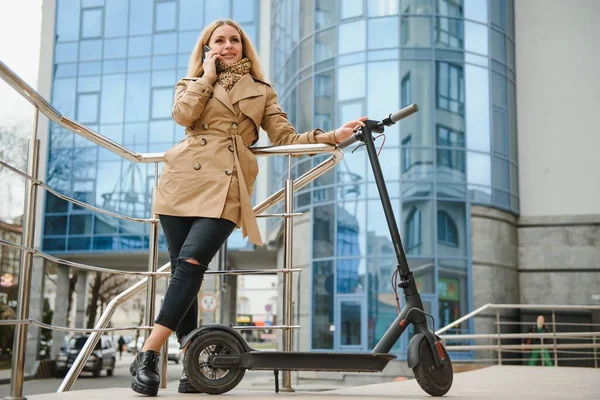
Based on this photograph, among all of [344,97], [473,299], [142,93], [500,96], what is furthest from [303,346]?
[142,93]

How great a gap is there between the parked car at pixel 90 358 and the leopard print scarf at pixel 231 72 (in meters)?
25.7

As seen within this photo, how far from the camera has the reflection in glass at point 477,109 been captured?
23.1 m

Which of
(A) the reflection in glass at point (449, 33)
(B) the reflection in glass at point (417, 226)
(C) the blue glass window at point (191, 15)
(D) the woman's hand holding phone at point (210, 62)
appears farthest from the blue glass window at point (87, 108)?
(D) the woman's hand holding phone at point (210, 62)

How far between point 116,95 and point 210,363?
96.9 ft

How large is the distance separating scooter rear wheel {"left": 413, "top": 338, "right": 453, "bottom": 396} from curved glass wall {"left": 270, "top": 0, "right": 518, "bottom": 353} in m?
18.7

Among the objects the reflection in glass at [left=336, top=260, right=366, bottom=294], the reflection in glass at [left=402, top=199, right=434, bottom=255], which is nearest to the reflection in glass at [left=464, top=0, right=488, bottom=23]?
the reflection in glass at [left=402, top=199, right=434, bottom=255]

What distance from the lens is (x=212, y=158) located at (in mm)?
3326

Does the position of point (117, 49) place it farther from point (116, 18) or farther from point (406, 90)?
point (406, 90)

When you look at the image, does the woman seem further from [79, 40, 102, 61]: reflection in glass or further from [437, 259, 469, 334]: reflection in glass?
[79, 40, 102, 61]: reflection in glass

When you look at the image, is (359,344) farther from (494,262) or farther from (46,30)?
(46,30)

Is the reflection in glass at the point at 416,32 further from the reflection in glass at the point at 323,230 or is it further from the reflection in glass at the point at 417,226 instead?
the reflection in glass at the point at 323,230

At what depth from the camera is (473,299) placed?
22.6 metres

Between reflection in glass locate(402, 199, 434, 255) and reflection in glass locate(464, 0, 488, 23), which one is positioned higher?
reflection in glass locate(464, 0, 488, 23)

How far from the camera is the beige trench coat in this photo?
10.8 feet
